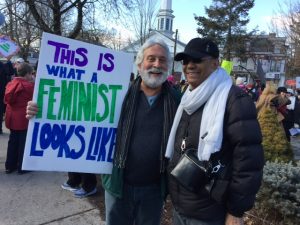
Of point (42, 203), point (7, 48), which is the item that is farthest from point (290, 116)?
point (7, 48)

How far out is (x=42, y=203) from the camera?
4.88 meters

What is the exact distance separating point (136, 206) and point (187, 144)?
0.88m

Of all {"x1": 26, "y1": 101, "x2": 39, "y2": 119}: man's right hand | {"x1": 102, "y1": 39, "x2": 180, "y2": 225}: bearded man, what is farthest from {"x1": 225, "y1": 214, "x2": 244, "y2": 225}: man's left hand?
{"x1": 26, "y1": 101, "x2": 39, "y2": 119}: man's right hand

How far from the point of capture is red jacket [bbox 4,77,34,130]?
6051mm

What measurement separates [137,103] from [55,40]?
79 centimetres

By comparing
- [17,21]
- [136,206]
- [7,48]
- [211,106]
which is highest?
[17,21]

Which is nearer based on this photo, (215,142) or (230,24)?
(215,142)

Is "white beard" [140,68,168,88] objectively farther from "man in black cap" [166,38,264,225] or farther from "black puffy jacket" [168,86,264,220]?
"black puffy jacket" [168,86,264,220]

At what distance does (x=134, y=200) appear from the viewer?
2896mm

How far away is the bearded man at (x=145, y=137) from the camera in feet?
9.17

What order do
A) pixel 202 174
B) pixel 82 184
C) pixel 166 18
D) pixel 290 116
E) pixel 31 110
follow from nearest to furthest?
pixel 202 174 < pixel 31 110 < pixel 82 184 < pixel 290 116 < pixel 166 18

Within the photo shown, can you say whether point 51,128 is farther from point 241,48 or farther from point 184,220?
point 241,48

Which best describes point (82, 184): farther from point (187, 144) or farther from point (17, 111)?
point (187, 144)

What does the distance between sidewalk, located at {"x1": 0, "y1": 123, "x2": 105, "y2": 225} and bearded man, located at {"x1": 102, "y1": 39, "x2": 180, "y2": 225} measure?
1677 millimetres
